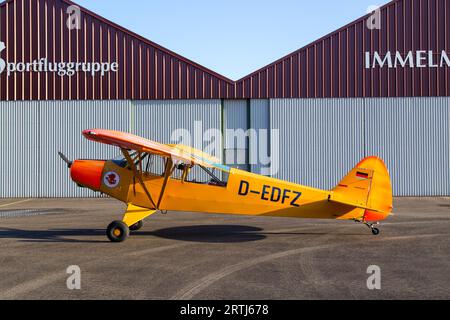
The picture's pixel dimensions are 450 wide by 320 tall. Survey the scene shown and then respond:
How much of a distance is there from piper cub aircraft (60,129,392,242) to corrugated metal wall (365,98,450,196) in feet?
49.3

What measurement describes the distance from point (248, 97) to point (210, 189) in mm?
15389

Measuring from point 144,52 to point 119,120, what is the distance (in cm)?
440

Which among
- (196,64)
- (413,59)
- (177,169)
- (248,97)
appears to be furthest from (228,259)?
(413,59)

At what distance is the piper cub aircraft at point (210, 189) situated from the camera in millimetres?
11320

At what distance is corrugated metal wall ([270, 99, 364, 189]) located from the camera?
84.7ft

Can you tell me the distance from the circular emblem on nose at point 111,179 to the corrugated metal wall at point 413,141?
58.9 feet

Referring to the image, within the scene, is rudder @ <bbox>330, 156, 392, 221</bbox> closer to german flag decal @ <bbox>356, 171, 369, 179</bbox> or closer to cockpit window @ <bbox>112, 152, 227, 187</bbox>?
german flag decal @ <bbox>356, 171, 369, 179</bbox>

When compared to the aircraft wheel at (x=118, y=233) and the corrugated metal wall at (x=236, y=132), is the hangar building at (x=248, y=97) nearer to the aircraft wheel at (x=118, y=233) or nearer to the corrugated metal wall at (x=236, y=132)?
the corrugated metal wall at (x=236, y=132)

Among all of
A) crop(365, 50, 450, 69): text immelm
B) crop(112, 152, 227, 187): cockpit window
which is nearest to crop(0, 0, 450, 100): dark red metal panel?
crop(365, 50, 450, 69): text immelm

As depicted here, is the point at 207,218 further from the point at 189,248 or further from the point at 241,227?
the point at 189,248

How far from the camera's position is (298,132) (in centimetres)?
2611
